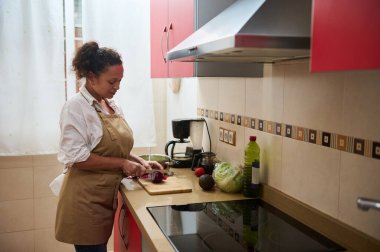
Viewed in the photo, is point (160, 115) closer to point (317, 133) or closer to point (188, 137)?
point (188, 137)

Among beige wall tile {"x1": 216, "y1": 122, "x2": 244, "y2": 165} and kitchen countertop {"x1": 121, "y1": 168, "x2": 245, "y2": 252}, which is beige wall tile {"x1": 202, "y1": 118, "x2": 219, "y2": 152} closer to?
beige wall tile {"x1": 216, "y1": 122, "x2": 244, "y2": 165}

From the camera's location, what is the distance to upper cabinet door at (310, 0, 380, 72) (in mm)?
743

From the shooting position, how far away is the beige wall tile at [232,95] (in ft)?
6.41

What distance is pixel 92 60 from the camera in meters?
1.79

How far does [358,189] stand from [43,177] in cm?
228

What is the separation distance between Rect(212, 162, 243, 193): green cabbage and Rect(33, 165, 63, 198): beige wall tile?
1.51 metres

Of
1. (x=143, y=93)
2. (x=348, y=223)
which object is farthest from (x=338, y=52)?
(x=143, y=93)

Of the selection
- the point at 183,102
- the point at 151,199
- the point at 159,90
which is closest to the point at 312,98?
the point at 151,199

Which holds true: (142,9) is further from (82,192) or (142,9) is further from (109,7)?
(82,192)

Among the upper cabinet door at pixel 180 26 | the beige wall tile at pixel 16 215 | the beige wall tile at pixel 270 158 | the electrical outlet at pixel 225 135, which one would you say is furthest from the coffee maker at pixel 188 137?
the beige wall tile at pixel 16 215

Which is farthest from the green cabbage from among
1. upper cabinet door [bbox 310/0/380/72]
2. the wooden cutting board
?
upper cabinet door [bbox 310/0/380/72]

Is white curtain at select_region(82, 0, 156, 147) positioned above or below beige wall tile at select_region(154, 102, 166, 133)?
above

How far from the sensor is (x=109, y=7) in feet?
9.01

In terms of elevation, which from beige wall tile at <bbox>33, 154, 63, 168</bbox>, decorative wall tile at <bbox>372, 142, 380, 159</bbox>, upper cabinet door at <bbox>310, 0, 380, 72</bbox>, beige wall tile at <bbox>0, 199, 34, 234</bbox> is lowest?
beige wall tile at <bbox>0, 199, 34, 234</bbox>
